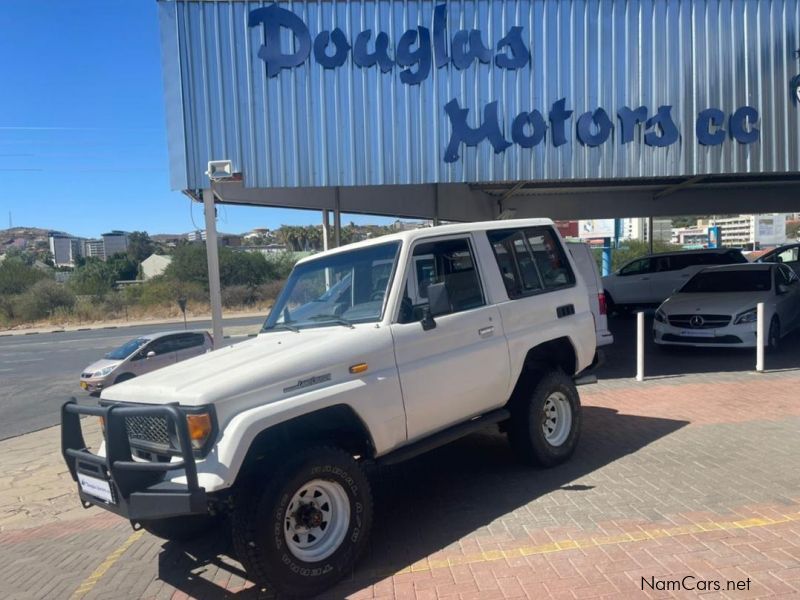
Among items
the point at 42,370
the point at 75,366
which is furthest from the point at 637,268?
the point at 42,370

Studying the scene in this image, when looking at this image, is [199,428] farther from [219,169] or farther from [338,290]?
[219,169]

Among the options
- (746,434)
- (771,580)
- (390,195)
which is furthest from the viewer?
(390,195)

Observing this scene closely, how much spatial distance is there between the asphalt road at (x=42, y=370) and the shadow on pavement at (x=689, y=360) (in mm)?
10402

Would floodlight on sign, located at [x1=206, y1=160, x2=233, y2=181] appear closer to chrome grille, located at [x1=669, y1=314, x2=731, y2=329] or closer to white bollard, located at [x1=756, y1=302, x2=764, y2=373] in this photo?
chrome grille, located at [x1=669, y1=314, x2=731, y2=329]

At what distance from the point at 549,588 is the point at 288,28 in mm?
8604

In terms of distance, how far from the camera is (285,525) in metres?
3.56

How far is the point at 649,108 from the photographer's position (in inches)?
386

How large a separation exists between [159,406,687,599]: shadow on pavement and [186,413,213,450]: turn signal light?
1.12 meters

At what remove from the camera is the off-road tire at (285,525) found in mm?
3414

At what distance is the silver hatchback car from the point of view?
14.3m

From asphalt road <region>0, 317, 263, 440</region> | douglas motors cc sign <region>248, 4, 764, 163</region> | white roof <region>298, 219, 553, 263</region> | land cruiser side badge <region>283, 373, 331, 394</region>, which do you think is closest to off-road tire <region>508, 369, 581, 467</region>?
white roof <region>298, 219, 553, 263</region>

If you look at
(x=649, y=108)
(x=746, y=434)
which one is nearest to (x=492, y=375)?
(x=746, y=434)

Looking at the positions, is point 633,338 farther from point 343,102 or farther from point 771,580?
point 771,580

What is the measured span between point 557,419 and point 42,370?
19.2m
